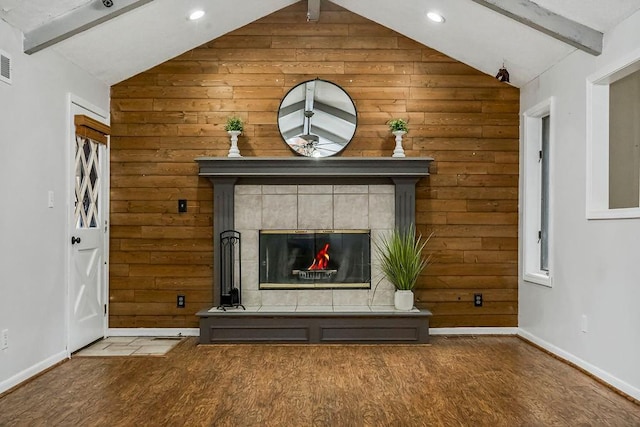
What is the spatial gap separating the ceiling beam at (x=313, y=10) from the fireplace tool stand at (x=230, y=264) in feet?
7.11

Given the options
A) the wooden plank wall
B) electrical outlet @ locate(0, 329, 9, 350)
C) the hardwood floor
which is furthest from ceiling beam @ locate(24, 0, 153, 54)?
the hardwood floor

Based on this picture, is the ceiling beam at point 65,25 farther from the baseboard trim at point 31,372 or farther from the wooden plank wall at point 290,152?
the baseboard trim at point 31,372

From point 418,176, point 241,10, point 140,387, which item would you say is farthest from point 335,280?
point 241,10

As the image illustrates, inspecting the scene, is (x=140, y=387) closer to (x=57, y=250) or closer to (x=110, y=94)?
(x=57, y=250)

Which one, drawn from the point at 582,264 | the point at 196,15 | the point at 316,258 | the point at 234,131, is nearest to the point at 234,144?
the point at 234,131

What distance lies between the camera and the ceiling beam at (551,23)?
12.8 ft

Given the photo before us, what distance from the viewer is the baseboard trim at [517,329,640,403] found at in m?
3.48

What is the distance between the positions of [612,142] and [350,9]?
269 cm

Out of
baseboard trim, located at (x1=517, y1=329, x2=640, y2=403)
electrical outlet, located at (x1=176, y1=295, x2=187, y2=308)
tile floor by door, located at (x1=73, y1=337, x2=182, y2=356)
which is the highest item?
electrical outlet, located at (x1=176, y1=295, x2=187, y2=308)

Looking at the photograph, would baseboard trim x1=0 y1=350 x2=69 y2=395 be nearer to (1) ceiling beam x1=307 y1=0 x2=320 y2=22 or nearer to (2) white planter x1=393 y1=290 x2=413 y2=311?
(2) white planter x1=393 y1=290 x2=413 y2=311

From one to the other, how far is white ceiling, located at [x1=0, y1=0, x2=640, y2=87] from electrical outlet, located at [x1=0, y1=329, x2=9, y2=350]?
200cm

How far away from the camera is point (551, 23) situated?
13.0 ft

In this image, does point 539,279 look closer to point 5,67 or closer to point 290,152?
point 290,152

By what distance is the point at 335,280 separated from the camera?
5.43m
